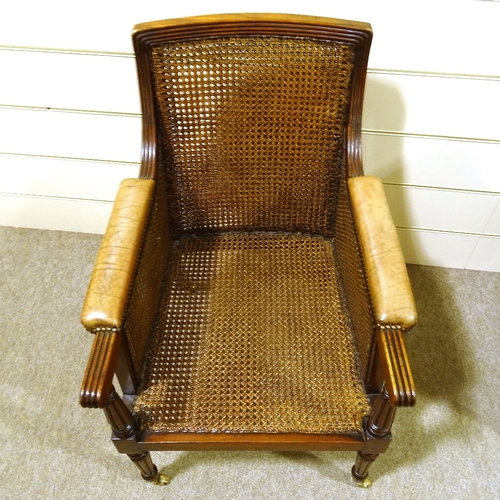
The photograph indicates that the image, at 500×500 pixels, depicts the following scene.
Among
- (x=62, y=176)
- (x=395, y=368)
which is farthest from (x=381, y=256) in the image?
(x=62, y=176)

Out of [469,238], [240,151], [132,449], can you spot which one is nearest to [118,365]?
[132,449]

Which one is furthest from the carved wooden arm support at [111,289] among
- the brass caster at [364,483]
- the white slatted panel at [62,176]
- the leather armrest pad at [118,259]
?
the brass caster at [364,483]

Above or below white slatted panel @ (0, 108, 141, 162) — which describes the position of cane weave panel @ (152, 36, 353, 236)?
above

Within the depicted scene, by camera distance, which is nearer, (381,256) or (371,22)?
(381,256)

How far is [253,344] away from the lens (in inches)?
38.3

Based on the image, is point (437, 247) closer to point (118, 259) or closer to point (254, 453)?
point (254, 453)

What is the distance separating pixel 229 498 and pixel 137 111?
1086 mm

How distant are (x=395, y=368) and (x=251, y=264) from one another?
0.47 meters

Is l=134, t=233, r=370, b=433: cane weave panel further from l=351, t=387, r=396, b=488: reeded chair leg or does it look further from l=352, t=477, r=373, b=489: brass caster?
l=352, t=477, r=373, b=489: brass caster

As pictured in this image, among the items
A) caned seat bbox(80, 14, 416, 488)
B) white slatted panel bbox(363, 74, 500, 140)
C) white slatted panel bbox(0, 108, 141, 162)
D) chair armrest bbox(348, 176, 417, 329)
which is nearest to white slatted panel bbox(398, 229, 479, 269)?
white slatted panel bbox(363, 74, 500, 140)

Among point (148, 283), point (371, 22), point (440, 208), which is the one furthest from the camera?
point (440, 208)

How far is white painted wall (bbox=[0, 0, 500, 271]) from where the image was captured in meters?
1.09

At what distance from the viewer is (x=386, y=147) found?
1328mm

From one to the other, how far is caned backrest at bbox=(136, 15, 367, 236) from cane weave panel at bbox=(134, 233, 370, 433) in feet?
0.28
